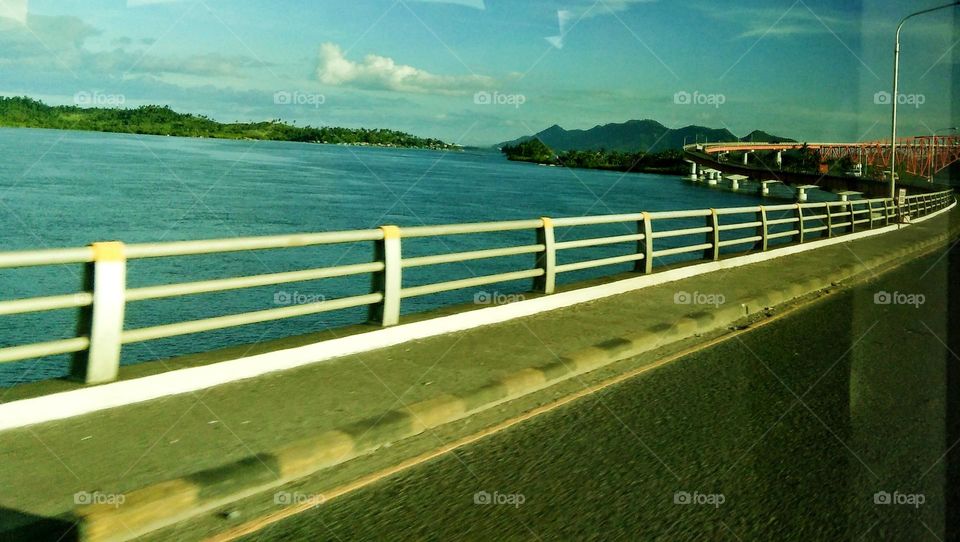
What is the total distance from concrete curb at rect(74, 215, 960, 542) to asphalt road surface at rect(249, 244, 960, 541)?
17.9 inches

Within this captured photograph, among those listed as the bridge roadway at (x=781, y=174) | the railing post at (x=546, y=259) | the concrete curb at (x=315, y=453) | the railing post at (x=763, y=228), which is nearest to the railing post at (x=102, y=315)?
the concrete curb at (x=315, y=453)

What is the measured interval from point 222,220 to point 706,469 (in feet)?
177

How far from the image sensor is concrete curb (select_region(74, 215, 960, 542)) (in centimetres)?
443

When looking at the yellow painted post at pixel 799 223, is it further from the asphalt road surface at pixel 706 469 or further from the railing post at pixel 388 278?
the railing post at pixel 388 278

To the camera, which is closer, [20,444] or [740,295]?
[20,444]

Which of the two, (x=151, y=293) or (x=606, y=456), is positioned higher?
(x=151, y=293)

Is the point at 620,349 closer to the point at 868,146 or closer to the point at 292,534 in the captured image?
the point at 292,534

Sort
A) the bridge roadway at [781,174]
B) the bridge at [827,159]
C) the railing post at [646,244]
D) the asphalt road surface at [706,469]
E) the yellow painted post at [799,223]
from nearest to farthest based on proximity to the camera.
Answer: the asphalt road surface at [706,469], the railing post at [646,244], the yellow painted post at [799,223], the bridge roadway at [781,174], the bridge at [827,159]

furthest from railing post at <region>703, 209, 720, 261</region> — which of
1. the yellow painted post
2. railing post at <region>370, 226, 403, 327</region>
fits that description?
railing post at <region>370, 226, 403, 327</region>

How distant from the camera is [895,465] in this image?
577 cm

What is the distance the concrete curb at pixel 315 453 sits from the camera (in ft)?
14.5

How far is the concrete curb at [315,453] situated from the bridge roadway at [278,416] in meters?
0.07

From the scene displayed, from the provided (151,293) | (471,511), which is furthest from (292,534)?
(151,293)

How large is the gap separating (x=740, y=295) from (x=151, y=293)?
901 cm
